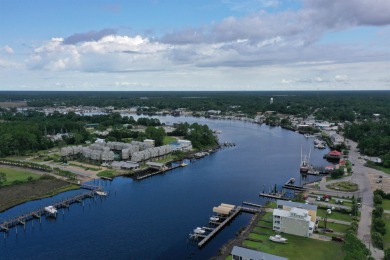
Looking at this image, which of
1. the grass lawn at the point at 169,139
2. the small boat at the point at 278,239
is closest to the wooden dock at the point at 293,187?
the small boat at the point at 278,239

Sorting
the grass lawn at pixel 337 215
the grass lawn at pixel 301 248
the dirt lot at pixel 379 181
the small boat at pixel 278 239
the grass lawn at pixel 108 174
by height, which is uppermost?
the dirt lot at pixel 379 181

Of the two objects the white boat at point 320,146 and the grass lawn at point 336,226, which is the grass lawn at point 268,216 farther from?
the white boat at point 320,146

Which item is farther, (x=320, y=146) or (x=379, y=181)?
(x=320, y=146)

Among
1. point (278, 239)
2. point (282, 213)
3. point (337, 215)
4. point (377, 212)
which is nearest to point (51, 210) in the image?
point (278, 239)

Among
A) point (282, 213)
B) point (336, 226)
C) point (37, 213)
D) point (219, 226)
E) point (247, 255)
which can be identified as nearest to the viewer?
point (247, 255)

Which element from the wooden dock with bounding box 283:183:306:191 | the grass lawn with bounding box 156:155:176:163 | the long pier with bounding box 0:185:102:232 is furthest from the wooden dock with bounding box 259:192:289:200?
the grass lawn with bounding box 156:155:176:163

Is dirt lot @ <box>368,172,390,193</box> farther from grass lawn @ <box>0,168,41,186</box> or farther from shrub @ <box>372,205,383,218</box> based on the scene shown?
grass lawn @ <box>0,168,41,186</box>

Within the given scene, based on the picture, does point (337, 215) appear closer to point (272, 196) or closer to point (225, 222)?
point (272, 196)

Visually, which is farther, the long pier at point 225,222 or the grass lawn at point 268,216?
the grass lawn at point 268,216
